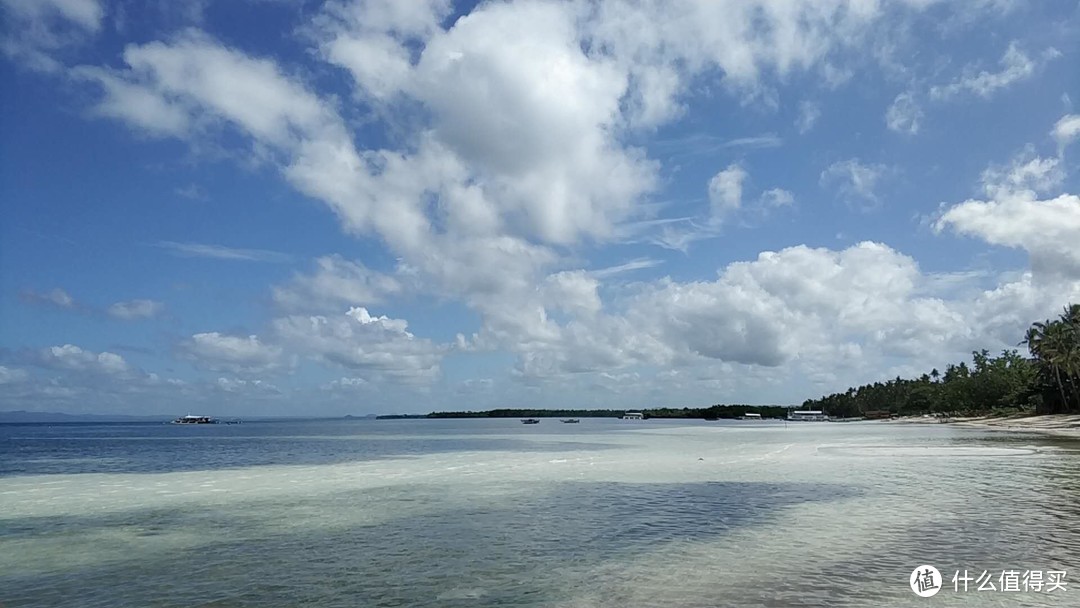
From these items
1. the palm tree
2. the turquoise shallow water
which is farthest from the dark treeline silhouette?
the turquoise shallow water

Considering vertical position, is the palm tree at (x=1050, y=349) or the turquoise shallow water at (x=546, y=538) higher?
the palm tree at (x=1050, y=349)

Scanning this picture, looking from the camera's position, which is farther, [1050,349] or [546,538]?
[1050,349]

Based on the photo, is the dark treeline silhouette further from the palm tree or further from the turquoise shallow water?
the turquoise shallow water

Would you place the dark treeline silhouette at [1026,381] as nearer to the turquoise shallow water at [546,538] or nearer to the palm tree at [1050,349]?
the palm tree at [1050,349]

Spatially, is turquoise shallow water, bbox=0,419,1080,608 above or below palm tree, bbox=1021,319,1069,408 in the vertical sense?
below

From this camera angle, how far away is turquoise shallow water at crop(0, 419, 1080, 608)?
14.1m

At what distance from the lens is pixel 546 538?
19.9 metres

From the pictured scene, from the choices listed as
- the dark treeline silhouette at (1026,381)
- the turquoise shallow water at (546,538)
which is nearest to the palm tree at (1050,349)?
the dark treeline silhouette at (1026,381)

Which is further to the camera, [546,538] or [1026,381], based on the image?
[1026,381]

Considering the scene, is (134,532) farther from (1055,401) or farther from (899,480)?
(1055,401)

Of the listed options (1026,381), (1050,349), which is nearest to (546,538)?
(1050,349)

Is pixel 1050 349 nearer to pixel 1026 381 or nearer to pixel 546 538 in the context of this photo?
pixel 1026 381

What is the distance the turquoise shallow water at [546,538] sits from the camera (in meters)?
14.1

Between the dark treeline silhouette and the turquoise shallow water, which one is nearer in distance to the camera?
the turquoise shallow water
